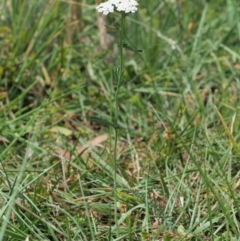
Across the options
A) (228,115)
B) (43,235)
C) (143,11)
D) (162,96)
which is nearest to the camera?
(43,235)

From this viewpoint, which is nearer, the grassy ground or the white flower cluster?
the white flower cluster

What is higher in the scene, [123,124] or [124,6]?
[124,6]

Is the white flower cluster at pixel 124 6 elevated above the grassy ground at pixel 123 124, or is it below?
above

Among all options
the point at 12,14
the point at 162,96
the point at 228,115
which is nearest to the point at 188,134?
the point at 228,115

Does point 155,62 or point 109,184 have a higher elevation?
point 155,62

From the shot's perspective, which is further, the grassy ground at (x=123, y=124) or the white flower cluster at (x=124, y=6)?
the grassy ground at (x=123, y=124)

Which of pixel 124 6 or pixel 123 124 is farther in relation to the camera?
pixel 123 124

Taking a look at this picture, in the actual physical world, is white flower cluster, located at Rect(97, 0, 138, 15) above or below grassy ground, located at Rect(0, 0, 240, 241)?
above

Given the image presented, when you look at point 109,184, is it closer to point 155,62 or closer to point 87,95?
point 87,95
